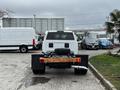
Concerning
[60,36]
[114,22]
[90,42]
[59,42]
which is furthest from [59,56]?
[90,42]

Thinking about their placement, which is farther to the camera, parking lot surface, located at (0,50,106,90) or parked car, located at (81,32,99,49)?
parked car, located at (81,32,99,49)

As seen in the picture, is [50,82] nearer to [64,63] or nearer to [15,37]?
[64,63]

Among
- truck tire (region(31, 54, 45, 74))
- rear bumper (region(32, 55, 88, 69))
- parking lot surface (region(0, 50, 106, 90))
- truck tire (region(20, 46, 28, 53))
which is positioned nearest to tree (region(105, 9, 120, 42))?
truck tire (region(20, 46, 28, 53))

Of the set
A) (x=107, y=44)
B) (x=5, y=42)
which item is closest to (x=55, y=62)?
(x=5, y=42)

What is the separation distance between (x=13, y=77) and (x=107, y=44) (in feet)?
125

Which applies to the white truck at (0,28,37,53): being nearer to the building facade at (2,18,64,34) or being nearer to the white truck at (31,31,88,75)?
the building facade at (2,18,64,34)

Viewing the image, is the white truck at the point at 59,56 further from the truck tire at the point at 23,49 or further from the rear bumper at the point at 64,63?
the truck tire at the point at 23,49

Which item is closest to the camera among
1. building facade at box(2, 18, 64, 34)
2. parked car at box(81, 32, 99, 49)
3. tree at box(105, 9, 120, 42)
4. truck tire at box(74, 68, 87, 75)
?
truck tire at box(74, 68, 87, 75)

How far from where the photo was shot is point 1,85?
45.5ft

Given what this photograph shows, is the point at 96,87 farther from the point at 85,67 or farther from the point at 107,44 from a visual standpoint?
the point at 107,44

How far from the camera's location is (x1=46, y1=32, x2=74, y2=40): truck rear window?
60.8 ft

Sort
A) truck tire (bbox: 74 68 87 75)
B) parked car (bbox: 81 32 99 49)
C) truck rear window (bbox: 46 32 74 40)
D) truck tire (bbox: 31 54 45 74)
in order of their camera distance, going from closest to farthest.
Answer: truck tire (bbox: 31 54 45 74), truck tire (bbox: 74 68 87 75), truck rear window (bbox: 46 32 74 40), parked car (bbox: 81 32 99 49)

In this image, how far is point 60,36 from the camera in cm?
1858

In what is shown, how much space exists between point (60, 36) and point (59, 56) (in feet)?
7.16
